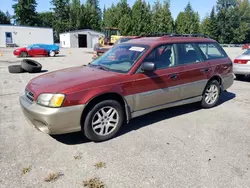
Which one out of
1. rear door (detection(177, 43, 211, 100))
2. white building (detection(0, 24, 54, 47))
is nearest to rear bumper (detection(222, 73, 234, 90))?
rear door (detection(177, 43, 211, 100))

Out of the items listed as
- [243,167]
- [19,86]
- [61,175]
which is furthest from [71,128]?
[19,86]

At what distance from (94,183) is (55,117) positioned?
1.14 metres

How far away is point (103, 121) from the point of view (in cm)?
376

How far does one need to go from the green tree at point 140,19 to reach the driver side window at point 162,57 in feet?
156

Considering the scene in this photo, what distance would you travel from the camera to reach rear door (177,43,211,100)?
4.73 metres

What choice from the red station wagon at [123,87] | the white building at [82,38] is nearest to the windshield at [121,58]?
the red station wagon at [123,87]

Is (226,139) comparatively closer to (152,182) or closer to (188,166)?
(188,166)

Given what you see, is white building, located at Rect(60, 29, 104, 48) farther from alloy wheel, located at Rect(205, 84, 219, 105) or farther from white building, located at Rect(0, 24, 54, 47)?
alloy wheel, located at Rect(205, 84, 219, 105)

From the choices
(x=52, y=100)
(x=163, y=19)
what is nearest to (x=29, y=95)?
(x=52, y=100)

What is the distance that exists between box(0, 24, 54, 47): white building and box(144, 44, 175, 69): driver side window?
43.3 meters

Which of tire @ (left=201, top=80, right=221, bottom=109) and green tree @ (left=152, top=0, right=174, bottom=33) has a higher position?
green tree @ (left=152, top=0, right=174, bottom=33)

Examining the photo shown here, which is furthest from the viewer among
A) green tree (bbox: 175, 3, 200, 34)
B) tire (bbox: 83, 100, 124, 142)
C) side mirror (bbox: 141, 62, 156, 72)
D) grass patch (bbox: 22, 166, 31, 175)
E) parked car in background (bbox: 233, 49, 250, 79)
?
green tree (bbox: 175, 3, 200, 34)

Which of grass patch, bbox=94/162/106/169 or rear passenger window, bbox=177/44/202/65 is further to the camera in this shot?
rear passenger window, bbox=177/44/202/65

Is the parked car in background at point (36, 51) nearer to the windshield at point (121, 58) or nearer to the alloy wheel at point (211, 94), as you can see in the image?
the windshield at point (121, 58)
